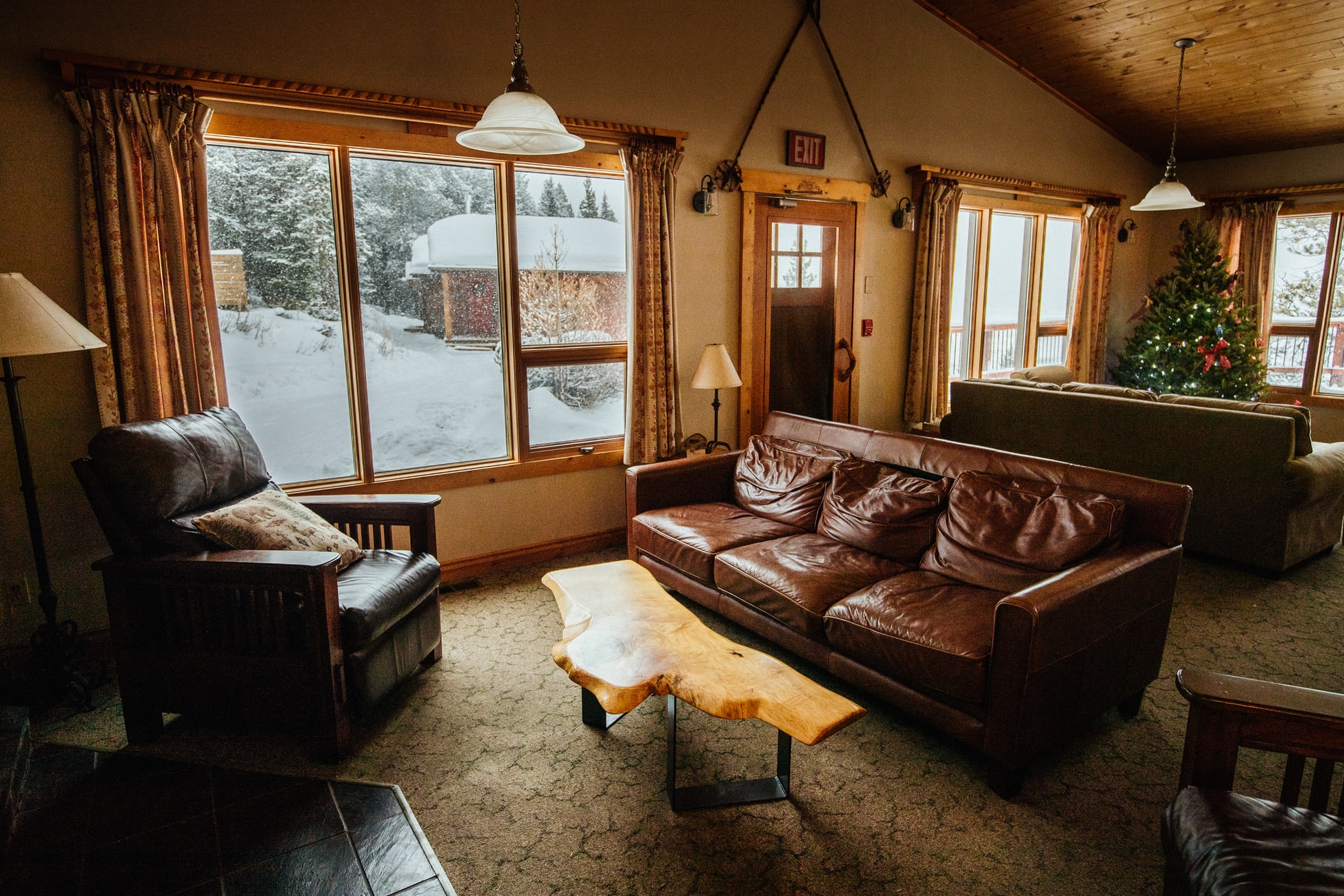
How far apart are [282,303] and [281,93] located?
2.83 feet

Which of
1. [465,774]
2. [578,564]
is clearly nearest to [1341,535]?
[578,564]

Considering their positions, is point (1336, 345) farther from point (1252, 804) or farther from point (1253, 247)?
point (1252, 804)

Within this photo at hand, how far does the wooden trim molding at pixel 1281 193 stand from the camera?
6187mm

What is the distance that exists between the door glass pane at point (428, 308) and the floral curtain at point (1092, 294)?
5.32 metres

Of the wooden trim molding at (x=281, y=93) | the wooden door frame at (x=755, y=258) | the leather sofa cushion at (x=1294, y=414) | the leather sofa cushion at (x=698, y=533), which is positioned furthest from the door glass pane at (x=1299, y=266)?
the wooden trim molding at (x=281, y=93)

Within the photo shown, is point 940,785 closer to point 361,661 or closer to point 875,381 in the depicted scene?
point 361,661

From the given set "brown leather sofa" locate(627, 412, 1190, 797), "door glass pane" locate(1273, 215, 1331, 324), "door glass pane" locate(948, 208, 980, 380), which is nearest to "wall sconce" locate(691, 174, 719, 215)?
"brown leather sofa" locate(627, 412, 1190, 797)

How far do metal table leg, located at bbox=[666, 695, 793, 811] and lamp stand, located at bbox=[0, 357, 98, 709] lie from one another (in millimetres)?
2138

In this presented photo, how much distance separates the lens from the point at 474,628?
3.27 m

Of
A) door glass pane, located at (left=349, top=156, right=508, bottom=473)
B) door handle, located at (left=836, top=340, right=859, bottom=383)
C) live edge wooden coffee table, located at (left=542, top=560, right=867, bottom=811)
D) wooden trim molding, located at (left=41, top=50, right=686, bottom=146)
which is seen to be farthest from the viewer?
door handle, located at (left=836, top=340, right=859, bottom=383)

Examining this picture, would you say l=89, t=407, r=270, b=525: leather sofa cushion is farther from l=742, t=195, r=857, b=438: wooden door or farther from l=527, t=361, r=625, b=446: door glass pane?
l=742, t=195, r=857, b=438: wooden door

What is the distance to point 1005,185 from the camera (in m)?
5.70

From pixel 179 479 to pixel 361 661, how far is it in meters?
0.87

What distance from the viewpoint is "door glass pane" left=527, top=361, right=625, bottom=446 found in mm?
4020
